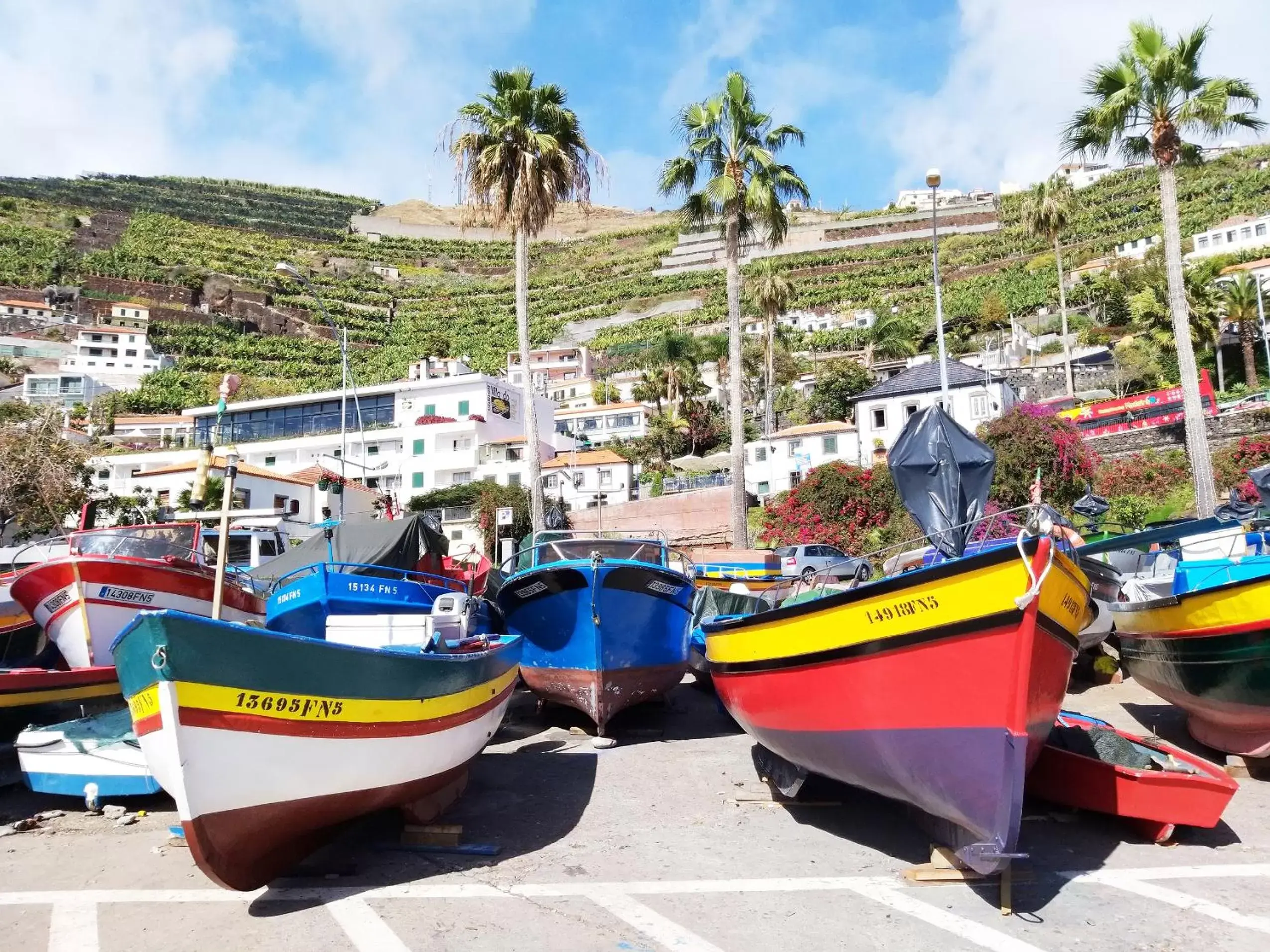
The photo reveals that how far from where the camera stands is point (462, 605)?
9.58m

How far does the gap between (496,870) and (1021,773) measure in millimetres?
4300

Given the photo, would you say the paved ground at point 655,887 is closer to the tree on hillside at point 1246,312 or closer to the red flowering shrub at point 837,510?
the red flowering shrub at point 837,510

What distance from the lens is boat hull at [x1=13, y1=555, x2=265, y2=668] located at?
12.4m

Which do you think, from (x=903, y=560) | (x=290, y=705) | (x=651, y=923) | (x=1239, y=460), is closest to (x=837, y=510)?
(x=1239, y=460)

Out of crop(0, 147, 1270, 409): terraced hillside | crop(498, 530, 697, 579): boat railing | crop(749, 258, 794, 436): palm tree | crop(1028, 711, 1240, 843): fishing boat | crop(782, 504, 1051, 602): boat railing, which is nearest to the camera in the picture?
crop(782, 504, 1051, 602): boat railing

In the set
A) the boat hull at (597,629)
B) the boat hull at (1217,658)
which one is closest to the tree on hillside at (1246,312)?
the boat hull at (1217,658)

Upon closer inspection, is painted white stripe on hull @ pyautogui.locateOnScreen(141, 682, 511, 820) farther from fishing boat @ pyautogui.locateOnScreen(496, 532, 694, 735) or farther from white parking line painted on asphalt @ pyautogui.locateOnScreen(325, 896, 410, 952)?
fishing boat @ pyautogui.locateOnScreen(496, 532, 694, 735)

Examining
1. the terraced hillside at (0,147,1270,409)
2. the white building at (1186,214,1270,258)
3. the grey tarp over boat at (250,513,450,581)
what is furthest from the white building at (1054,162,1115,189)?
the grey tarp over boat at (250,513,450,581)

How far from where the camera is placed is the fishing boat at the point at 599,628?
11773 millimetres

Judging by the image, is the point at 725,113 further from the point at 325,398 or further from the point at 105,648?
the point at 325,398

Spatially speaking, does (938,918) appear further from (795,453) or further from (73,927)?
(795,453)

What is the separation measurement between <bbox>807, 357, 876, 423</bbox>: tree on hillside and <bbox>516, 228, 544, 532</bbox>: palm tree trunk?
3372cm

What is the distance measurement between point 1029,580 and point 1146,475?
2665 centimetres

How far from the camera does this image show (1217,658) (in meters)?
9.02
